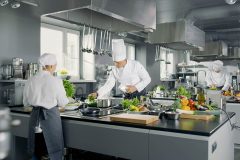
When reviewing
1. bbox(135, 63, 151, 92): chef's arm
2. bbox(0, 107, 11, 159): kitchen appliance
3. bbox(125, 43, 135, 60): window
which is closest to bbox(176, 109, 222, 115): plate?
bbox(135, 63, 151, 92): chef's arm

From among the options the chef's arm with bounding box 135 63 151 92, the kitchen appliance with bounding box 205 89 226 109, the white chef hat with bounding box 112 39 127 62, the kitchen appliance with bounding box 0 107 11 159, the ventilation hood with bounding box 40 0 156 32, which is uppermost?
the ventilation hood with bounding box 40 0 156 32

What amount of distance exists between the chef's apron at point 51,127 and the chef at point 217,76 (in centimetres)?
433

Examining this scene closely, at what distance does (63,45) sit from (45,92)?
2.70 m

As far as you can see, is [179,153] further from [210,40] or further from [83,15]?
[210,40]

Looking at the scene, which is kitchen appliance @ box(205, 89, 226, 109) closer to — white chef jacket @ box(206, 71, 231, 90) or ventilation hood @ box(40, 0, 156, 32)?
ventilation hood @ box(40, 0, 156, 32)

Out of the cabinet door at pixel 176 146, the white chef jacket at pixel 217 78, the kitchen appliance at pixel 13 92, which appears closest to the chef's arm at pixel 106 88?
the kitchen appliance at pixel 13 92

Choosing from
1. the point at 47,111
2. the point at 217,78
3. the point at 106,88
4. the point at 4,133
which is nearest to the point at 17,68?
the point at 106,88

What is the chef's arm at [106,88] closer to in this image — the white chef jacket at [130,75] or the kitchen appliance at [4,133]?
the white chef jacket at [130,75]

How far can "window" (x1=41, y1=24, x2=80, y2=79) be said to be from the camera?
14.1 feet

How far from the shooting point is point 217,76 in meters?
5.86

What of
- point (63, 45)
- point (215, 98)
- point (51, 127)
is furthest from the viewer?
point (63, 45)

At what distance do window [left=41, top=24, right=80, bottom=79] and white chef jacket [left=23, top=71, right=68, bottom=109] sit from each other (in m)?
2.19

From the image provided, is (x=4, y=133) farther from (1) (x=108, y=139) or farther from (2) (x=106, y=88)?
(2) (x=106, y=88)

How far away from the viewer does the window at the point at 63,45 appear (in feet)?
14.1
